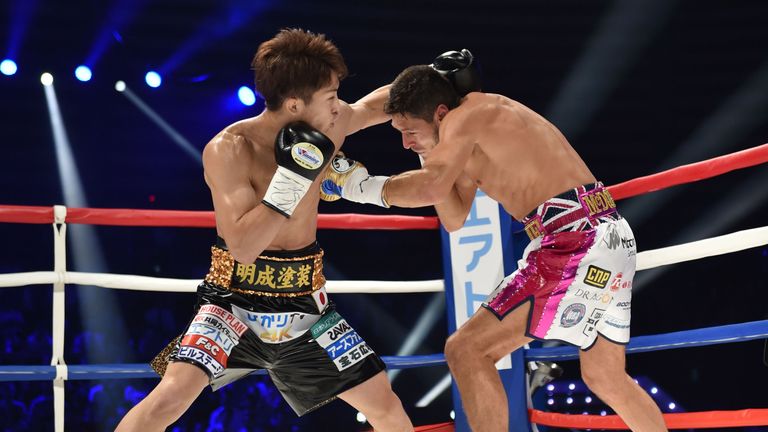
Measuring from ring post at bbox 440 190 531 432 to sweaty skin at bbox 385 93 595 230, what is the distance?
54cm

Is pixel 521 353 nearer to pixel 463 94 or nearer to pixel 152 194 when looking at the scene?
pixel 463 94

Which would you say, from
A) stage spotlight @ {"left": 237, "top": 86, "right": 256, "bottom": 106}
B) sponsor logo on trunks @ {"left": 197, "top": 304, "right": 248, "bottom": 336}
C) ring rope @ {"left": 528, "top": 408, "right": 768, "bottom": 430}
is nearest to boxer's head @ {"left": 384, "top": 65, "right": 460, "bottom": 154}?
sponsor logo on trunks @ {"left": 197, "top": 304, "right": 248, "bottom": 336}

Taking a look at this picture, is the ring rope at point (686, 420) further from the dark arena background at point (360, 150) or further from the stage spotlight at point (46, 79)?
the stage spotlight at point (46, 79)

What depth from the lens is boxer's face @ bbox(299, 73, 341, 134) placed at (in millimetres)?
1933

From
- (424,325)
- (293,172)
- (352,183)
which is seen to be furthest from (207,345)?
(424,325)

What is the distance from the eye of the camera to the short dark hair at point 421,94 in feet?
7.14

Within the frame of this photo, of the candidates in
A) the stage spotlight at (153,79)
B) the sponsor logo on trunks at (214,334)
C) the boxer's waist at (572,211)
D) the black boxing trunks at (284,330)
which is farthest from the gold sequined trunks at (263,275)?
the stage spotlight at (153,79)

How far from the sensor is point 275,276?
1951 mm

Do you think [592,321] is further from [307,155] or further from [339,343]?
[307,155]

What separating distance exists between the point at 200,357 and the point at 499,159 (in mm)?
904

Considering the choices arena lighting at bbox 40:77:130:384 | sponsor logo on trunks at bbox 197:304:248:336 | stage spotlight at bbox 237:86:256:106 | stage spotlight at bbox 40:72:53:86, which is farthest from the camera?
stage spotlight at bbox 237:86:256:106

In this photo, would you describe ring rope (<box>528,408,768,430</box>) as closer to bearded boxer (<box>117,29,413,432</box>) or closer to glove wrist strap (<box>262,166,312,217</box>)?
bearded boxer (<box>117,29,413,432</box>)

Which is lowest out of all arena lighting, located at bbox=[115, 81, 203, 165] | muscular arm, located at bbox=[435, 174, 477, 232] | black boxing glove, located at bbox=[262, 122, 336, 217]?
black boxing glove, located at bbox=[262, 122, 336, 217]

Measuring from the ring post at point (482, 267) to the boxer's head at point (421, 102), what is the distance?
56 cm
